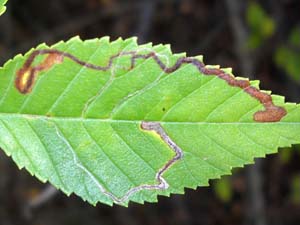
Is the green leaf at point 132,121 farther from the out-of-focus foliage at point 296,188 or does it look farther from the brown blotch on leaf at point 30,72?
the out-of-focus foliage at point 296,188

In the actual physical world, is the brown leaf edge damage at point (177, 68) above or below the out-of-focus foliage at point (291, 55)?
below

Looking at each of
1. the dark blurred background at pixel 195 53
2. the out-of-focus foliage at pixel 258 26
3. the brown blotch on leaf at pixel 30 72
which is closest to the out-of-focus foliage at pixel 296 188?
the dark blurred background at pixel 195 53

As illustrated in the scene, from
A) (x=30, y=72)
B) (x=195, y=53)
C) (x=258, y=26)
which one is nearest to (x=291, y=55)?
(x=258, y=26)

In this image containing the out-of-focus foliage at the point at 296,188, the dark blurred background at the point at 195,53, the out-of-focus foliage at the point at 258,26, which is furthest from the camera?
the out-of-focus foliage at the point at 296,188

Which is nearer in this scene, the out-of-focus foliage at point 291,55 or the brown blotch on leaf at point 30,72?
the brown blotch on leaf at point 30,72

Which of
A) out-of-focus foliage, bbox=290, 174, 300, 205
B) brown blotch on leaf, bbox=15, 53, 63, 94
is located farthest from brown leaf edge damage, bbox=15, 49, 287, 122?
out-of-focus foliage, bbox=290, 174, 300, 205

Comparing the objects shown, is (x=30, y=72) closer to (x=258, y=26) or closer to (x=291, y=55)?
(x=258, y=26)

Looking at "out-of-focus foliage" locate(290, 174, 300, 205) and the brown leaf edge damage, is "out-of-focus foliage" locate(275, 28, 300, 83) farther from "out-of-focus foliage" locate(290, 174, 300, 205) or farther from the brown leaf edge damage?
the brown leaf edge damage
